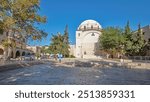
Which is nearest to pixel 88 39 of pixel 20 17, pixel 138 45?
pixel 138 45

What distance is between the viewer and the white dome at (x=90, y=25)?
85.9 meters

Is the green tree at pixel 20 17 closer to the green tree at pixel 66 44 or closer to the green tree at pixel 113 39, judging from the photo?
the green tree at pixel 113 39

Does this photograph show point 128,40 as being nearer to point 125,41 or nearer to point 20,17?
point 125,41

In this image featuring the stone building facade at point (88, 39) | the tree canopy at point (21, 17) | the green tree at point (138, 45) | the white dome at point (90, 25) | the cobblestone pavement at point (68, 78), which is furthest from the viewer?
the white dome at point (90, 25)

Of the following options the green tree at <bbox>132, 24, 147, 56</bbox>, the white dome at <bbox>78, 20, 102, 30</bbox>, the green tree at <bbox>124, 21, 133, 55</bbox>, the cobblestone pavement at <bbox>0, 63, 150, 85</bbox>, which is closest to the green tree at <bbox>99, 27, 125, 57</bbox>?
the green tree at <bbox>124, 21, 133, 55</bbox>

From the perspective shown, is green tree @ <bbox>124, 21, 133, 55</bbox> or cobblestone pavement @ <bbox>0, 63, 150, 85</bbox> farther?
green tree @ <bbox>124, 21, 133, 55</bbox>

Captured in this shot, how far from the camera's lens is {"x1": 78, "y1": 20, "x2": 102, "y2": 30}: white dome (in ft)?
282

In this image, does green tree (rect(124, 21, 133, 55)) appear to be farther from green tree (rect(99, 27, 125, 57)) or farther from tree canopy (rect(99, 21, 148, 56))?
green tree (rect(99, 27, 125, 57))

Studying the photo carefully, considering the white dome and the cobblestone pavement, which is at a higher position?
the white dome

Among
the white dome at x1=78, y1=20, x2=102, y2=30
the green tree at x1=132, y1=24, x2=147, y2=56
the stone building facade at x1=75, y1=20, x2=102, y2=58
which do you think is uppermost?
the white dome at x1=78, y1=20, x2=102, y2=30

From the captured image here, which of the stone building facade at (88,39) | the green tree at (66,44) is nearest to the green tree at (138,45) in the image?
the green tree at (66,44)

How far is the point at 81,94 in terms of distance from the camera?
5.85m

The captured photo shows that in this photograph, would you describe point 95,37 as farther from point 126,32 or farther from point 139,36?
point 139,36

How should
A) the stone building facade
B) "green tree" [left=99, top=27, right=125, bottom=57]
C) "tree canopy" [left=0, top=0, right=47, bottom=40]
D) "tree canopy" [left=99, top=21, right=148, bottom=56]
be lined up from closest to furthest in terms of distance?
"tree canopy" [left=0, top=0, right=47, bottom=40], "tree canopy" [left=99, top=21, right=148, bottom=56], "green tree" [left=99, top=27, right=125, bottom=57], the stone building facade
